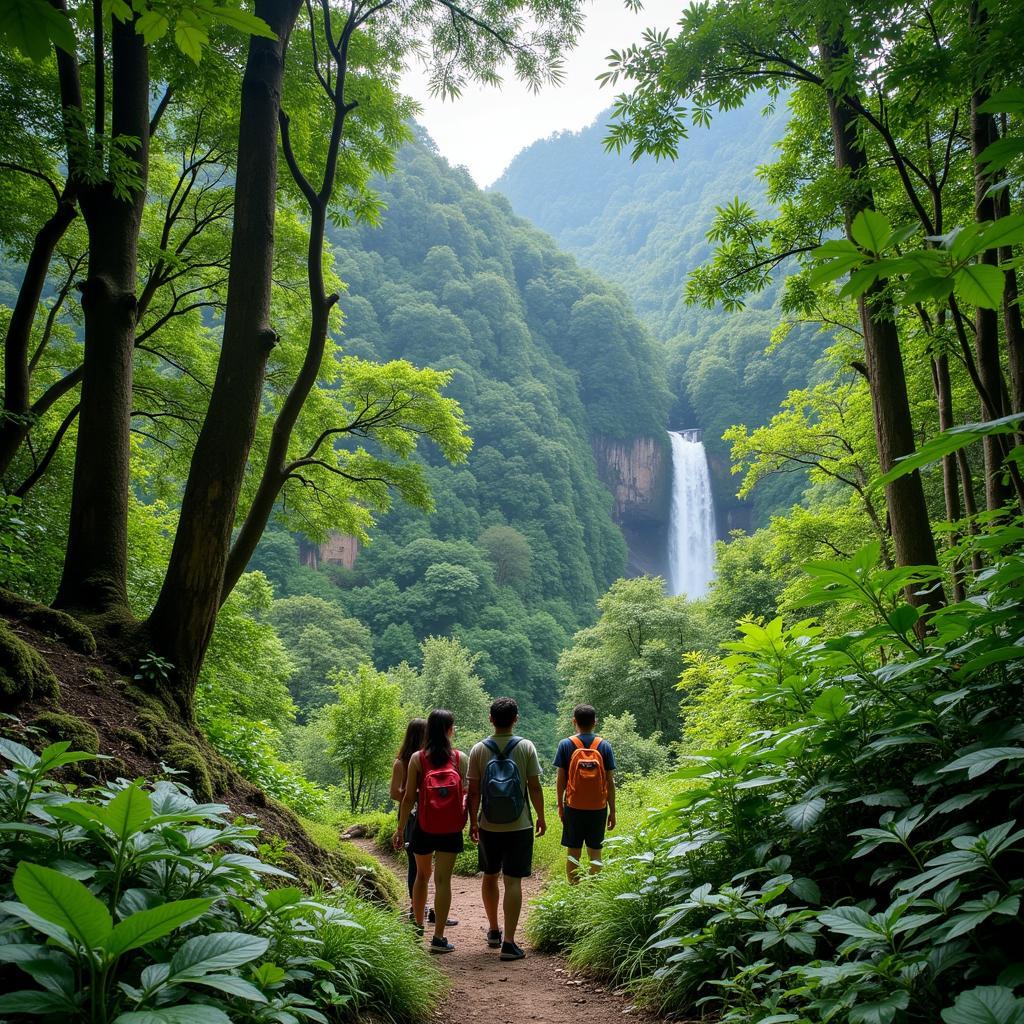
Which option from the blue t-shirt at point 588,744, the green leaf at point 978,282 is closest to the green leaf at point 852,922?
the green leaf at point 978,282

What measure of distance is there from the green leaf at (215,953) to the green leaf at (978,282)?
64.0 inches

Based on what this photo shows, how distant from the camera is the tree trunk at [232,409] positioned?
4031 millimetres

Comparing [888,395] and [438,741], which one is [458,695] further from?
[888,395]

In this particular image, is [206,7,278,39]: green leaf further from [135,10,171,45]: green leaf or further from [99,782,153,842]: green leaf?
[99,782,153,842]: green leaf

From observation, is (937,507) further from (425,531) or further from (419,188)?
(419,188)

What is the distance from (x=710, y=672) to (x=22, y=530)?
9.26 metres

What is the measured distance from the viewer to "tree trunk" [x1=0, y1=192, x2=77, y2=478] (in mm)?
5137

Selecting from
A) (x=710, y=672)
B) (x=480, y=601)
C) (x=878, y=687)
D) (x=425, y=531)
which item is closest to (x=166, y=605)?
(x=878, y=687)

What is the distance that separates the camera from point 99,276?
4426 millimetres

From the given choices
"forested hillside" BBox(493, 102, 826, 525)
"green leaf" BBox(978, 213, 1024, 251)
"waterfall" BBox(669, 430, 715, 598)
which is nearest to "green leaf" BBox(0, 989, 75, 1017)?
"green leaf" BBox(978, 213, 1024, 251)

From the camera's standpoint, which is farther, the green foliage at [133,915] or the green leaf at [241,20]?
the green foliage at [133,915]

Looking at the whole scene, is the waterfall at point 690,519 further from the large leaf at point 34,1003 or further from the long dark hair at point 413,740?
the large leaf at point 34,1003

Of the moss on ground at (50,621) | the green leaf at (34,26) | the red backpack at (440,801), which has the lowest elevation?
the red backpack at (440,801)

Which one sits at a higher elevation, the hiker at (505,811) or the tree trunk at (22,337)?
the tree trunk at (22,337)
